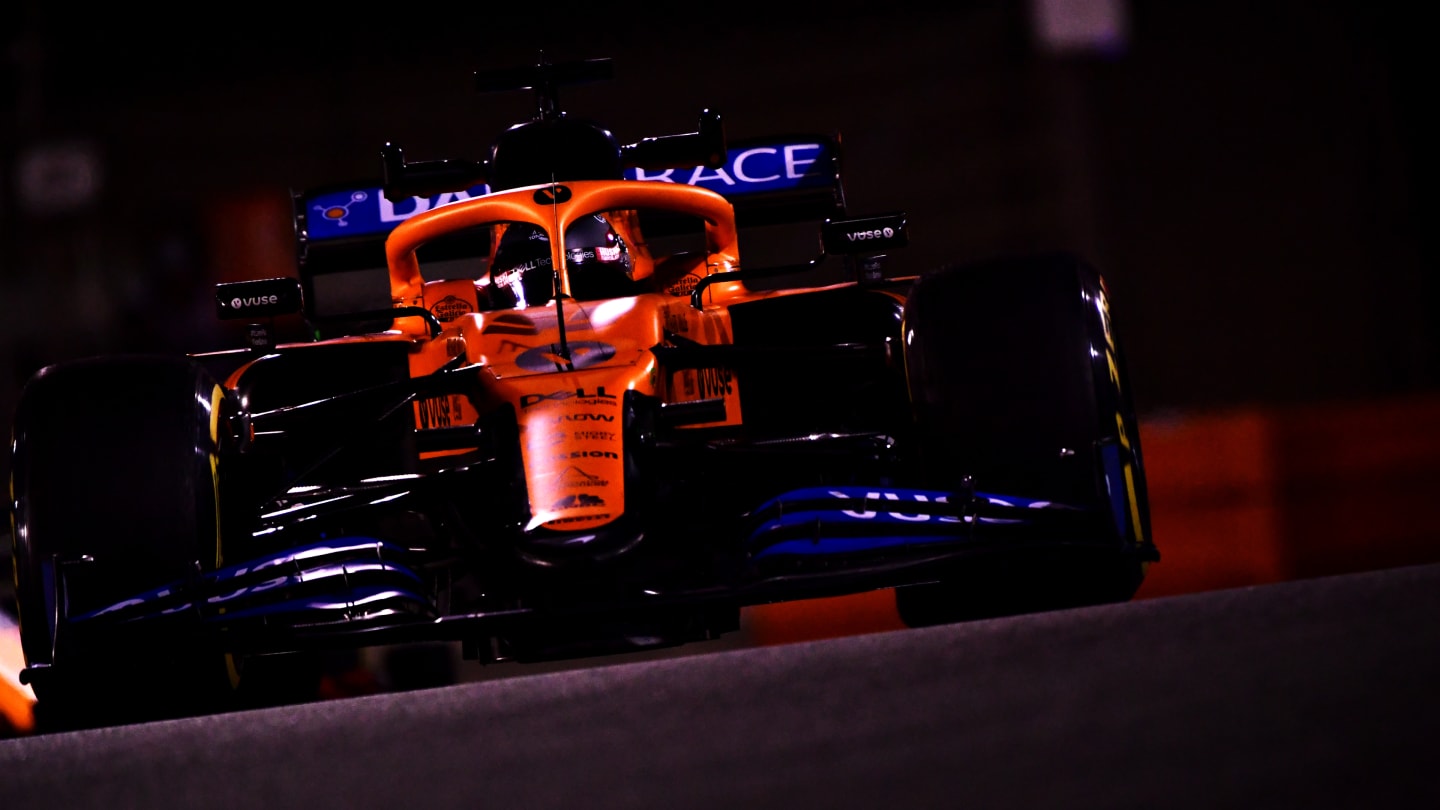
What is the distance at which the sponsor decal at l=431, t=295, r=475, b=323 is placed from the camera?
4.65 metres

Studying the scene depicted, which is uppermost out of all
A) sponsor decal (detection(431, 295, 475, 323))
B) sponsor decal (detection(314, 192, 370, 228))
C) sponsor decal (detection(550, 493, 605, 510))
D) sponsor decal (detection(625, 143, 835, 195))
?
sponsor decal (detection(314, 192, 370, 228))

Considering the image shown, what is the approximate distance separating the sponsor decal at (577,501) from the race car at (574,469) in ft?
0.05

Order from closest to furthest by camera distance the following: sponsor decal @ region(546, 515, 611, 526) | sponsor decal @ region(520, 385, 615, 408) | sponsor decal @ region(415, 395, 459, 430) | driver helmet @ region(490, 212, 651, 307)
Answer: sponsor decal @ region(546, 515, 611, 526) → sponsor decal @ region(520, 385, 615, 408) → sponsor decal @ region(415, 395, 459, 430) → driver helmet @ region(490, 212, 651, 307)

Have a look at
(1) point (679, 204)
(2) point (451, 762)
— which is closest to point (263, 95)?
(1) point (679, 204)

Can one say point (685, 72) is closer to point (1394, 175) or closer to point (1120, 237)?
point (1120, 237)

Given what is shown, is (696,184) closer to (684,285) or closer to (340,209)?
(684,285)

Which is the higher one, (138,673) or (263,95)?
(263,95)

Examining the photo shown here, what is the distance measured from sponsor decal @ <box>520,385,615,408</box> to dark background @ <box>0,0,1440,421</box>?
6738 mm

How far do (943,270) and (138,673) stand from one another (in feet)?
6.12

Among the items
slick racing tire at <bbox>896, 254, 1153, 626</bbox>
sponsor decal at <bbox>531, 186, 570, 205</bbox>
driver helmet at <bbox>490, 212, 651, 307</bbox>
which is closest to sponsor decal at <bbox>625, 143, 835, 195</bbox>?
driver helmet at <bbox>490, 212, 651, 307</bbox>

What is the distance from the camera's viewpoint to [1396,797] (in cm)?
156

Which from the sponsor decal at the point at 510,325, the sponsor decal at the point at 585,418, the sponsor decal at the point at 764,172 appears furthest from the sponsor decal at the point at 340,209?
the sponsor decal at the point at 585,418

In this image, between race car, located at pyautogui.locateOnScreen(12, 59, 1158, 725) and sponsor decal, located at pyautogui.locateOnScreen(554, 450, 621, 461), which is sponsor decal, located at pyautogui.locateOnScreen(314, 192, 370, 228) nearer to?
race car, located at pyautogui.locateOnScreen(12, 59, 1158, 725)

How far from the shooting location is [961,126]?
395 inches
